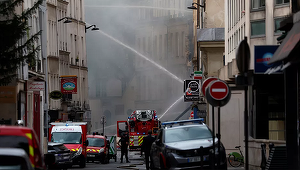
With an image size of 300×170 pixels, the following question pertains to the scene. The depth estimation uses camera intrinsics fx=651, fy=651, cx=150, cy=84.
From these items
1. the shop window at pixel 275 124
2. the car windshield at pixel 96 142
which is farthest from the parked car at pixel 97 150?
the shop window at pixel 275 124

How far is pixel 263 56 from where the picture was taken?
1606 centimetres

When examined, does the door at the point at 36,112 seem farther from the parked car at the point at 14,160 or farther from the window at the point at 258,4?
the parked car at the point at 14,160

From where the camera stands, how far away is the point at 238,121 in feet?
102

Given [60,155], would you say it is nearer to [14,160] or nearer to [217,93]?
[217,93]

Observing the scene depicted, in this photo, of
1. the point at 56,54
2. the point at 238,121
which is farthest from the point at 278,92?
the point at 56,54

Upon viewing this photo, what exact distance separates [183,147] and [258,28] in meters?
7.92

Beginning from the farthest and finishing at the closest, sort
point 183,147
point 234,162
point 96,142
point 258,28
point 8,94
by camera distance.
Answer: point 96,142, point 234,162, point 258,28, point 8,94, point 183,147

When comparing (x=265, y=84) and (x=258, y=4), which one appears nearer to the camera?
(x=265, y=84)

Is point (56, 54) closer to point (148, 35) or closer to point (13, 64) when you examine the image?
point (13, 64)

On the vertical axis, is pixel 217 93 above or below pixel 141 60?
below

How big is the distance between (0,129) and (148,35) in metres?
102

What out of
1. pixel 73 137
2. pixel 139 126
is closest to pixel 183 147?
pixel 73 137

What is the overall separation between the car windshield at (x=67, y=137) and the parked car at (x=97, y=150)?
14.6 ft

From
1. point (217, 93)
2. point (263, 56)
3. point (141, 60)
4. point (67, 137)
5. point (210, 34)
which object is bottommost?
point (67, 137)
